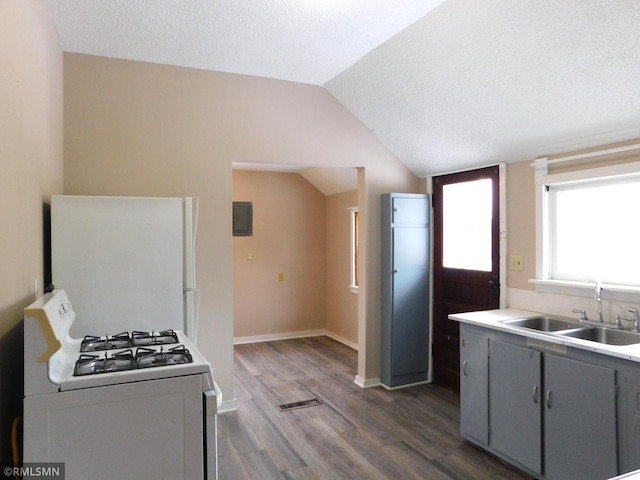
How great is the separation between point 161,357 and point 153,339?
406mm

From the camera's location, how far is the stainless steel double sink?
8.40 feet

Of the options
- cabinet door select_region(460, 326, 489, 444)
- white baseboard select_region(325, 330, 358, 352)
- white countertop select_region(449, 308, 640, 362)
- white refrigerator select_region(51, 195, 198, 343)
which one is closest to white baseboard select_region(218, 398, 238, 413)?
white refrigerator select_region(51, 195, 198, 343)

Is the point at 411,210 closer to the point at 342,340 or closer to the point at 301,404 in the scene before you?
the point at 301,404

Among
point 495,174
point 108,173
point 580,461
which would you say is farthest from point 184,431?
point 495,174

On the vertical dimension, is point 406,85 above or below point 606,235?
above

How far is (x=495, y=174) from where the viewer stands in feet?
12.0

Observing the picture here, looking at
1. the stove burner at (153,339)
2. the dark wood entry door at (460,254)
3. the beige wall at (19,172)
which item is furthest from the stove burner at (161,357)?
the dark wood entry door at (460,254)

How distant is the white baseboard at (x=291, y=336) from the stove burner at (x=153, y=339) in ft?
12.6

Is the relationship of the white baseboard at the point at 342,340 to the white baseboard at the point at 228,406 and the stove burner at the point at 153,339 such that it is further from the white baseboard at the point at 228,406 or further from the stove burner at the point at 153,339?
the stove burner at the point at 153,339

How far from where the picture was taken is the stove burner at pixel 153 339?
196cm

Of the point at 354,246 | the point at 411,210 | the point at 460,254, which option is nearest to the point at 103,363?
the point at 411,210

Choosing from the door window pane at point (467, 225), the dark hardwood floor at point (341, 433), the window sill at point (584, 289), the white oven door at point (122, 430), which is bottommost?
the dark hardwood floor at point (341, 433)

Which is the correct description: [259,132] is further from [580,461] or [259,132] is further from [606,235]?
[580,461]

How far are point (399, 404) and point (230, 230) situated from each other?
6.87ft
